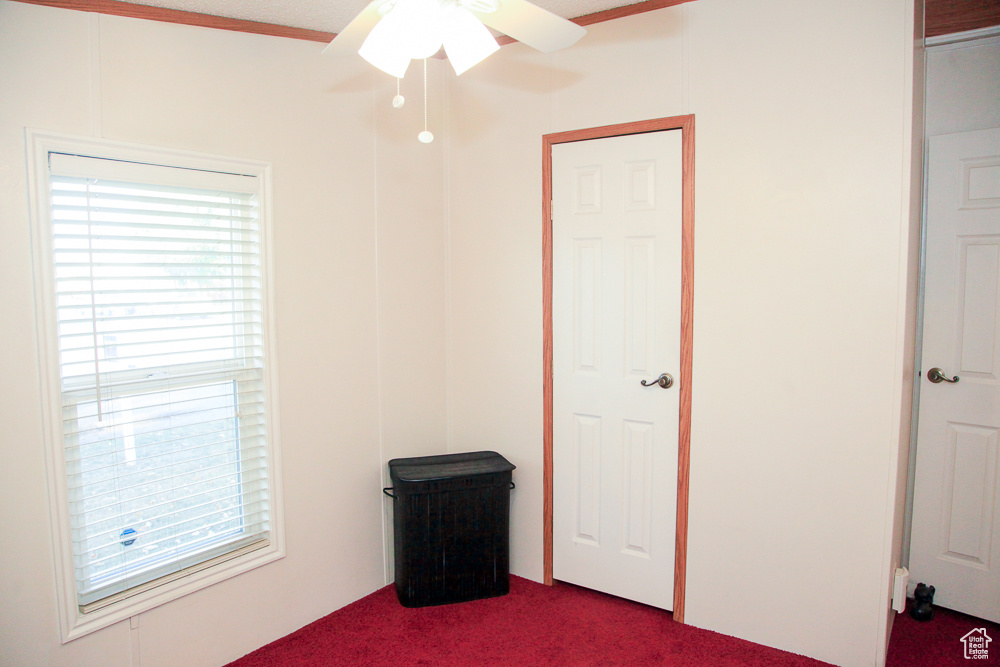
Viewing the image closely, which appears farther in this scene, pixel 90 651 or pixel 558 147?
pixel 558 147

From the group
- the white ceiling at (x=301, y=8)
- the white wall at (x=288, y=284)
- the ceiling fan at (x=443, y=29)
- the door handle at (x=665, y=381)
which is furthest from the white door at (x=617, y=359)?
the ceiling fan at (x=443, y=29)

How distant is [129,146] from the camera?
1.85 meters

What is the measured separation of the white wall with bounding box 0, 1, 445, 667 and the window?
59mm

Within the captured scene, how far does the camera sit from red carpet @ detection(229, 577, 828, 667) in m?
2.14

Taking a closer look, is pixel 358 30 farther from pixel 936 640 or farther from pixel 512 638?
pixel 936 640

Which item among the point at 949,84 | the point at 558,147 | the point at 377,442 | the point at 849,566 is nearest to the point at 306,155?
the point at 558,147

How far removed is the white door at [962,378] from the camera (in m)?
2.34

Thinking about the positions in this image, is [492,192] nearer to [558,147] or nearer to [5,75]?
[558,147]

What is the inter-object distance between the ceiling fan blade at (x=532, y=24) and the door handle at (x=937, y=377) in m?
2.10

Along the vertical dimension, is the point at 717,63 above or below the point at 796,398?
above

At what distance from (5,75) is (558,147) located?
75.2 inches

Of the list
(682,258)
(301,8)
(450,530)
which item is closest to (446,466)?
(450,530)

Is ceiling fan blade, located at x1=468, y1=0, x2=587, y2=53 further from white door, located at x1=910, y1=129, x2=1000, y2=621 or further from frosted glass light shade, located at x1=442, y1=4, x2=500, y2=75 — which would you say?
white door, located at x1=910, y1=129, x2=1000, y2=621

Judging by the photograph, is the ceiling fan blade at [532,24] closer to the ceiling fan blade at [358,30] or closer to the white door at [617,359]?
the ceiling fan blade at [358,30]
